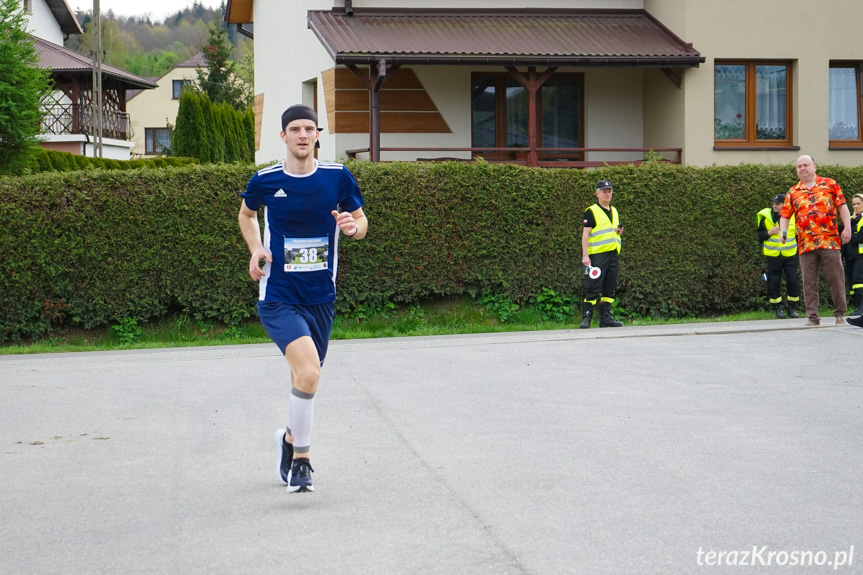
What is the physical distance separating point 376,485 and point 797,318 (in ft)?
39.7

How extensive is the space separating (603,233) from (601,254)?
0.31 meters

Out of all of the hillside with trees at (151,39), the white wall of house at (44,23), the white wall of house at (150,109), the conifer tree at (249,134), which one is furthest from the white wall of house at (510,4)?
the hillside with trees at (151,39)

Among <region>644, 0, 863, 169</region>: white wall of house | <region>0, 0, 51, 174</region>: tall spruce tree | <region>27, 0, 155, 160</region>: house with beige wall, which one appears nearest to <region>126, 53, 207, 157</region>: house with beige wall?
Answer: <region>27, 0, 155, 160</region>: house with beige wall

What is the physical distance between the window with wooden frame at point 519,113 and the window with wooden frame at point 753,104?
304cm

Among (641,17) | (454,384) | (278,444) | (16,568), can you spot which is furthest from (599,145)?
(16,568)

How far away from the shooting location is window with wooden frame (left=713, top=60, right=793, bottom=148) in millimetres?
23109

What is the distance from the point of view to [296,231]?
21.0 ft

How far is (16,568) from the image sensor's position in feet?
15.7

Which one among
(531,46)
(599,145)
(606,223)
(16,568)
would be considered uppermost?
(531,46)

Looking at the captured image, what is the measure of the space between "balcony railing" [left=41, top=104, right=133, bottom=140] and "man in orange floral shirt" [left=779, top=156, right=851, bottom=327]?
4521 centimetres

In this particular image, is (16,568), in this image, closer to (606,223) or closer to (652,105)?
(606,223)

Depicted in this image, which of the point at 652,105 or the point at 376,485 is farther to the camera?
the point at 652,105

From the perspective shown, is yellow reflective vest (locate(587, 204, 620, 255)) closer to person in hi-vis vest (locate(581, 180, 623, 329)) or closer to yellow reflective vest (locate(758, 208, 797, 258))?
person in hi-vis vest (locate(581, 180, 623, 329))

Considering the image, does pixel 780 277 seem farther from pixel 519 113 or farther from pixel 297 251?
pixel 297 251
